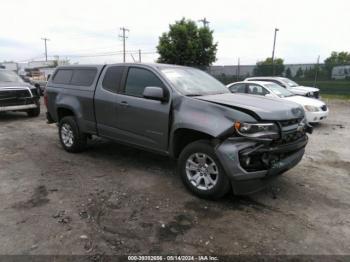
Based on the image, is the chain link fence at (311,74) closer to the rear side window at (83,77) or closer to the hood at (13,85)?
the hood at (13,85)

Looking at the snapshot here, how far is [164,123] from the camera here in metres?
4.52

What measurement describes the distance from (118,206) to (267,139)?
2092 mm

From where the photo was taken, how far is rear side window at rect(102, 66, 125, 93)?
17.4ft

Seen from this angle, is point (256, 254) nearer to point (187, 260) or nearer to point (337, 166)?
point (187, 260)

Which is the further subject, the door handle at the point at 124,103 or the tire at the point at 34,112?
the tire at the point at 34,112

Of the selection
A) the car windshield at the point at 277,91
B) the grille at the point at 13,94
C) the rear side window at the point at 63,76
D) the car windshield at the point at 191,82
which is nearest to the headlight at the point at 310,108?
the car windshield at the point at 277,91

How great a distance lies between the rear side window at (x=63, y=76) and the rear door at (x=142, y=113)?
6.10 ft

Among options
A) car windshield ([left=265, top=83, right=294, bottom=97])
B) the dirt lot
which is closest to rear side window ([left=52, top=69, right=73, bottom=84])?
the dirt lot

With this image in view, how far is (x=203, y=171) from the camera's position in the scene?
4.11m

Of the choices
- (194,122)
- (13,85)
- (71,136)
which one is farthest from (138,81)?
(13,85)

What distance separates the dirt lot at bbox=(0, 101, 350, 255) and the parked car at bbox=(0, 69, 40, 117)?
16.6 feet

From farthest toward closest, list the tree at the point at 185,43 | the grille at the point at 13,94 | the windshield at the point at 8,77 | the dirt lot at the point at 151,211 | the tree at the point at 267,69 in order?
1. the tree at the point at 185,43
2. the tree at the point at 267,69
3. the windshield at the point at 8,77
4. the grille at the point at 13,94
5. the dirt lot at the point at 151,211

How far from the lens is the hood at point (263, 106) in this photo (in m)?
3.82

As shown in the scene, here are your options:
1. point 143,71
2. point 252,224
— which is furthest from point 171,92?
point 252,224
